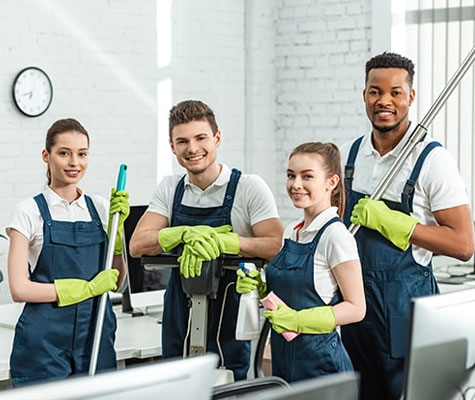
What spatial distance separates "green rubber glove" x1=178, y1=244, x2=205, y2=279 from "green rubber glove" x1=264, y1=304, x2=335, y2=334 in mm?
336

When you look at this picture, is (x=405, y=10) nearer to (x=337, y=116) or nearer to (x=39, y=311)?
(x=337, y=116)

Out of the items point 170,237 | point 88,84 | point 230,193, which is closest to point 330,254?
point 230,193

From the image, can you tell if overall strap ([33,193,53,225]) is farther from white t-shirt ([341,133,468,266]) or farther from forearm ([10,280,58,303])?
white t-shirt ([341,133,468,266])

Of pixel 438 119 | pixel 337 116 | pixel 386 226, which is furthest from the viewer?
pixel 337 116

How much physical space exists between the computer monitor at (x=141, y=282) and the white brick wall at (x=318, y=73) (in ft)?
7.12

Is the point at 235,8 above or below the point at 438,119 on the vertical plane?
above

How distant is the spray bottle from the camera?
2.84m

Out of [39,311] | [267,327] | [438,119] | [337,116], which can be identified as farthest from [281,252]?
[337,116]

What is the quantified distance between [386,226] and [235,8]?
3730 millimetres

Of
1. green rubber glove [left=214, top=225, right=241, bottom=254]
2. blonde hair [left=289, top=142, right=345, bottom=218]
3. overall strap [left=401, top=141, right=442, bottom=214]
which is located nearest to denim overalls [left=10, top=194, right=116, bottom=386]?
green rubber glove [left=214, top=225, right=241, bottom=254]

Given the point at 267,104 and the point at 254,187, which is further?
the point at 267,104

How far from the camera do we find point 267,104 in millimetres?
6605

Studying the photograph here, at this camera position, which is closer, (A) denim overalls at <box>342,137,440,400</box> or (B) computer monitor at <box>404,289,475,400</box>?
(B) computer monitor at <box>404,289,475,400</box>

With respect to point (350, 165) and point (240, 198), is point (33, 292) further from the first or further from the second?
point (350, 165)
